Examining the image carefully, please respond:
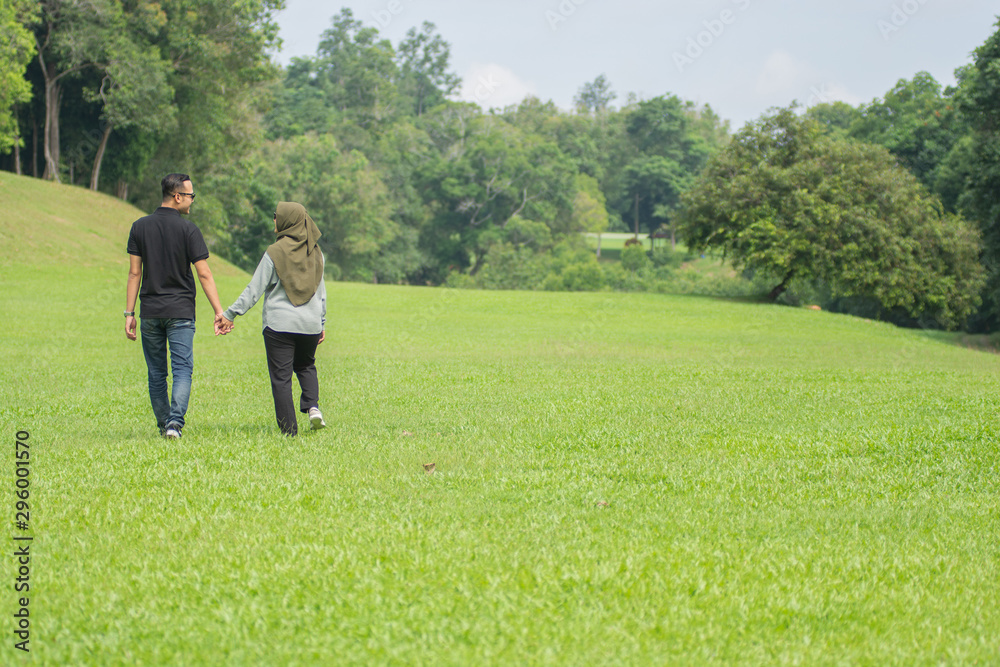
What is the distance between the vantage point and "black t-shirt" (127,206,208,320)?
762 centimetres

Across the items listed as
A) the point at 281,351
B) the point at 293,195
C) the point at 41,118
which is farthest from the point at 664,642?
the point at 293,195

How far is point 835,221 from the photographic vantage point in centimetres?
3647

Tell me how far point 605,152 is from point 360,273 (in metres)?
53.9

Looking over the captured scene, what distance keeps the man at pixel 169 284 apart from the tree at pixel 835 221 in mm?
32808

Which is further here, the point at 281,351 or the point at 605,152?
the point at 605,152

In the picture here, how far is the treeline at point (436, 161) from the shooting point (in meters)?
38.0

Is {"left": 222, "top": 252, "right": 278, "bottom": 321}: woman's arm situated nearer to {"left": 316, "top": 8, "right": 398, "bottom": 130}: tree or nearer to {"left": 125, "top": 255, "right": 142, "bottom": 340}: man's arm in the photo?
{"left": 125, "top": 255, "right": 142, "bottom": 340}: man's arm

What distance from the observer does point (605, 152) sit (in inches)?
4535

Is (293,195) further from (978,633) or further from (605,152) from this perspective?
(978,633)

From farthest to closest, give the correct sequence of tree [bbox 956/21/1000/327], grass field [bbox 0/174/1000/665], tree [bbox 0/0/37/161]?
tree [bbox 0/0/37/161] → tree [bbox 956/21/1000/327] → grass field [bbox 0/174/1000/665]

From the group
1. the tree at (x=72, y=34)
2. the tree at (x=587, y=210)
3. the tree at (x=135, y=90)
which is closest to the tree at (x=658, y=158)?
the tree at (x=587, y=210)

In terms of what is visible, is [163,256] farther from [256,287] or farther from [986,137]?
[986,137]

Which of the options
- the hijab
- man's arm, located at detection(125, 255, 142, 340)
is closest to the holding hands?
the hijab

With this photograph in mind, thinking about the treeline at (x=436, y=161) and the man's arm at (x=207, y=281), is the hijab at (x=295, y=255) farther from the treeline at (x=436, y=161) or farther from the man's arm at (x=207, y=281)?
the treeline at (x=436, y=161)
